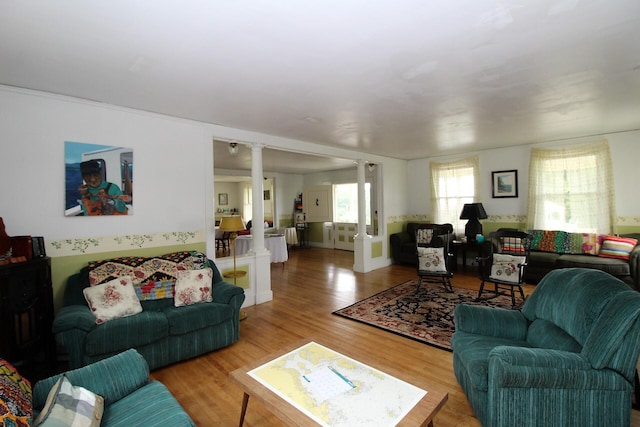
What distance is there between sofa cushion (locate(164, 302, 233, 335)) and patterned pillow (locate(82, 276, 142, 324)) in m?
0.30

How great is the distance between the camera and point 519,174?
5730 mm

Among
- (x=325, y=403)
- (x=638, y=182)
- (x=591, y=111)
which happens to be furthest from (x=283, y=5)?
(x=638, y=182)

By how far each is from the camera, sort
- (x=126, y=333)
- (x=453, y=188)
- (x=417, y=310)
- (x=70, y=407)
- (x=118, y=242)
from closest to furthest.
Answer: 1. (x=70, y=407)
2. (x=126, y=333)
3. (x=118, y=242)
4. (x=417, y=310)
5. (x=453, y=188)

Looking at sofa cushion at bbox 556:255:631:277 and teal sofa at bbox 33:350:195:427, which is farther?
sofa cushion at bbox 556:255:631:277

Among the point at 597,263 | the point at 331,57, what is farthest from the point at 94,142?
the point at 597,263

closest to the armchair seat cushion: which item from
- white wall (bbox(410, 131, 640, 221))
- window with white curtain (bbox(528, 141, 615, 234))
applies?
window with white curtain (bbox(528, 141, 615, 234))

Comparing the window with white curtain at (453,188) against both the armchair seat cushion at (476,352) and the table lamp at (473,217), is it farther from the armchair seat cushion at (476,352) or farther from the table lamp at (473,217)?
the armchair seat cushion at (476,352)

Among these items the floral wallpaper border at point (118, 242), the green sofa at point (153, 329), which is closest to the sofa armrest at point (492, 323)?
the green sofa at point (153, 329)

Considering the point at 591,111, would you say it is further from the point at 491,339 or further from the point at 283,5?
the point at 283,5

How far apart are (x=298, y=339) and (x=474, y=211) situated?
4.19 metres

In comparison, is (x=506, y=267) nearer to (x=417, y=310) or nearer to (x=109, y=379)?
(x=417, y=310)

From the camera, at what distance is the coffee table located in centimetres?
144

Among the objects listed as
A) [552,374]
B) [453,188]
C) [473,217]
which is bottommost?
[552,374]

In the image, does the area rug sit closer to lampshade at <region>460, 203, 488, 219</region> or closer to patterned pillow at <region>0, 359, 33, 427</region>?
lampshade at <region>460, 203, 488, 219</region>
